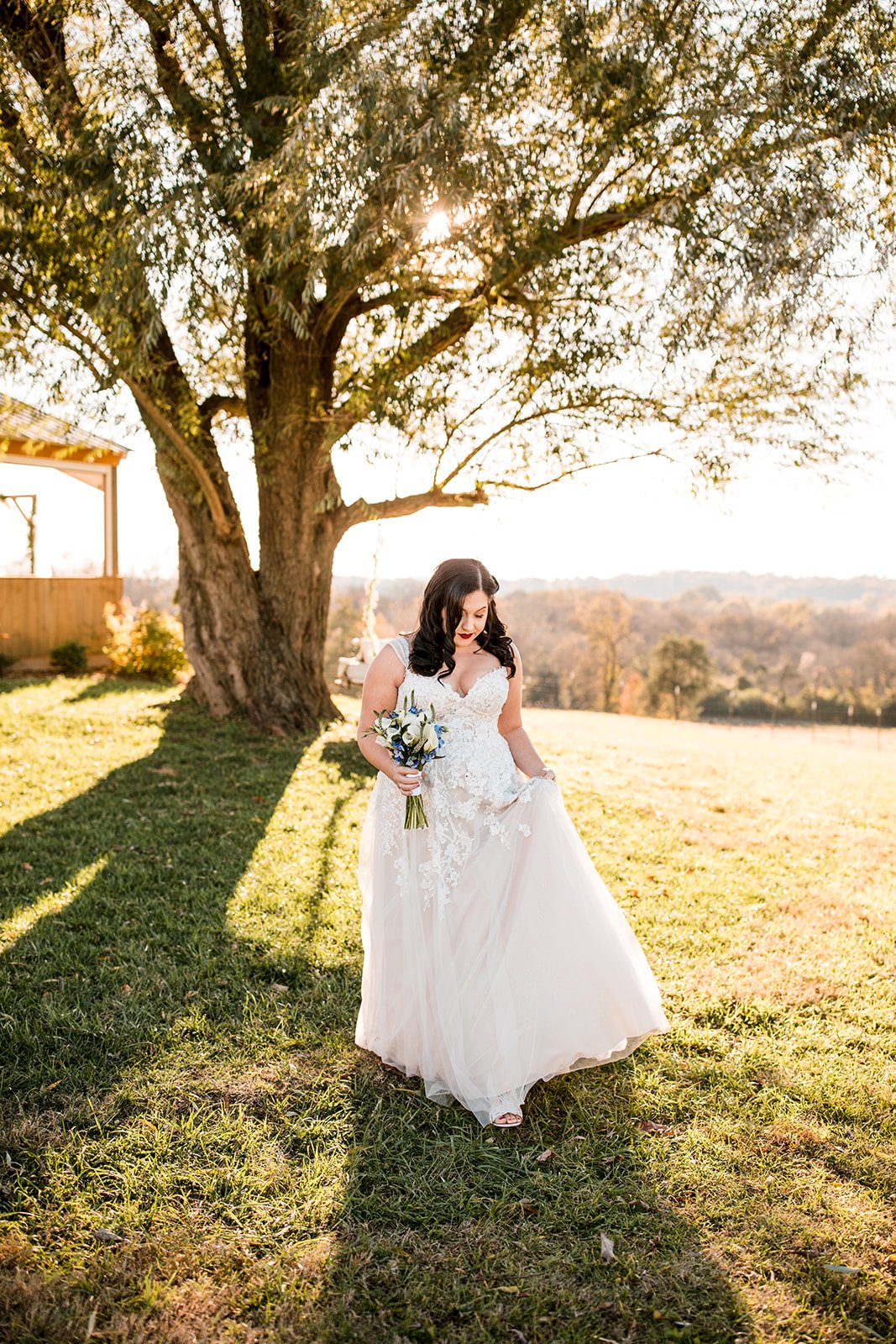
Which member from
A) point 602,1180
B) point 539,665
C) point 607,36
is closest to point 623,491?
point 607,36

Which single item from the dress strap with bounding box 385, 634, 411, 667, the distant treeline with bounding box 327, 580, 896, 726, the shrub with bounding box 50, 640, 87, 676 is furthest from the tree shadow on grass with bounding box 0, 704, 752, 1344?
the distant treeline with bounding box 327, 580, 896, 726

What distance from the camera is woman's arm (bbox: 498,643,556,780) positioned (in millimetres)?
4062

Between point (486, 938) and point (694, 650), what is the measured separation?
52.5 metres

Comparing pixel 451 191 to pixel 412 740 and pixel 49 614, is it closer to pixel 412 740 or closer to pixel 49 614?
pixel 412 740

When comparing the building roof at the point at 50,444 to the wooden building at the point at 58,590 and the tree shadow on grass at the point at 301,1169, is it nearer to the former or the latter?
the wooden building at the point at 58,590

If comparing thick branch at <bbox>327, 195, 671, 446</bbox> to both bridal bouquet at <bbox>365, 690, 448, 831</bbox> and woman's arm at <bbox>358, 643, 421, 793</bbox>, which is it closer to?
woman's arm at <bbox>358, 643, 421, 793</bbox>

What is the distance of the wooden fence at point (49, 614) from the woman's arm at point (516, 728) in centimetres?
1312

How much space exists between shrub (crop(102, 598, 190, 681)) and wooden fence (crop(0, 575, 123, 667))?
1029mm

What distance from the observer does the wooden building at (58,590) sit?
15.4 meters

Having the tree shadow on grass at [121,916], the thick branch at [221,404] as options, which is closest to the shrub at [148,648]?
the thick branch at [221,404]

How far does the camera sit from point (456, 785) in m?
3.77

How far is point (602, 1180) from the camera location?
3186mm

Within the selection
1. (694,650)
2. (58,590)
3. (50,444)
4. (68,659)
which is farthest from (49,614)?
(694,650)

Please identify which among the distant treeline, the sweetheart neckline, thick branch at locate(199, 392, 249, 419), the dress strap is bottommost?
the distant treeline
